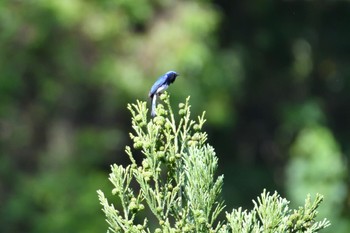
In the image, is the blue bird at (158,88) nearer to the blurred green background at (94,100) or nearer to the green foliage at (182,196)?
the green foliage at (182,196)

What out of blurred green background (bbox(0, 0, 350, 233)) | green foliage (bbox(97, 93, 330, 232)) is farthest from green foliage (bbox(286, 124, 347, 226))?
green foliage (bbox(97, 93, 330, 232))

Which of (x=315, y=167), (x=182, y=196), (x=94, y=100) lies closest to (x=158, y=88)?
(x=182, y=196)

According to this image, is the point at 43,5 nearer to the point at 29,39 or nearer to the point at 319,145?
the point at 29,39

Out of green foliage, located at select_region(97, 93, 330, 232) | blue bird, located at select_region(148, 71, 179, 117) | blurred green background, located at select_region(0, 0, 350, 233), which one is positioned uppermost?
blurred green background, located at select_region(0, 0, 350, 233)

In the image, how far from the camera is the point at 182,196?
492 cm

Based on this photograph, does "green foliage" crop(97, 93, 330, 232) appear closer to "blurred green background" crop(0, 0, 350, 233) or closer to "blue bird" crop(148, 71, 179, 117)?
"blue bird" crop(148, 71, 179, 117)

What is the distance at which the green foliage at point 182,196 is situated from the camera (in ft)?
15.6

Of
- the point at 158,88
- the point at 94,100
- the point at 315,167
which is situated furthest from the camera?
the point at 315,167

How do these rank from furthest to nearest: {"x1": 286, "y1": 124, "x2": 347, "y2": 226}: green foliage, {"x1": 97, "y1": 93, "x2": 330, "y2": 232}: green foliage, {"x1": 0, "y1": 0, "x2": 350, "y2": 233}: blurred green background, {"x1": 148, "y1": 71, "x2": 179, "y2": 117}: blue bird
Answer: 1. {"x1": 286, "y1": 124, "x2": 347, "y2": 226}: green foliage
2. {"x1": 0, "y1": 0, "x2": 350, "y2": 233}: blurred green background
3. {"x1": 148, "y1": 71, "x2": 179, "y2": 117}: blue bird
4. {"x1": 97, "y1": 93, "x2": 330, "y2": 232}: green foliage

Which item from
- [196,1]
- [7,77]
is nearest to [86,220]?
[7,77]

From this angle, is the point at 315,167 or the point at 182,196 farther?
the point at 315,167

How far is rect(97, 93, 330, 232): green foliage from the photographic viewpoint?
476cm

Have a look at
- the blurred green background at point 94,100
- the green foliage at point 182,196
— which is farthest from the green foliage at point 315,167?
the green foliage at point 182,196

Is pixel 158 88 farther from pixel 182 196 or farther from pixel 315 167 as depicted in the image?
pixel 315 167
